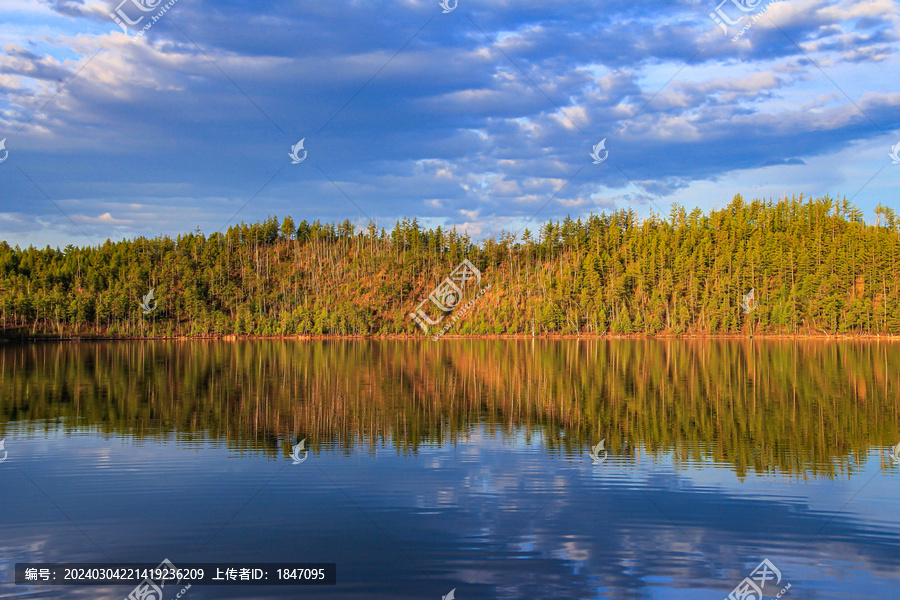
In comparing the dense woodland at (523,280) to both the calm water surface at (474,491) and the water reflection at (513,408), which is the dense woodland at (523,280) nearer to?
the water reflection at (513,408)

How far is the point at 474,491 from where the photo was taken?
54.9 feet

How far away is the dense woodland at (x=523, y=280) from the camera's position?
128250 mm

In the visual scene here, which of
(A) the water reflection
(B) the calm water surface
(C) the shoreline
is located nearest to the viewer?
(B) the calm water surface

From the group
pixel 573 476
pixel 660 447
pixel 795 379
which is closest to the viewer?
pixel 573 476

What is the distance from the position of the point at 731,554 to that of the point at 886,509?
18.8 feet

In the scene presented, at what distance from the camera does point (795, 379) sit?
43156mm

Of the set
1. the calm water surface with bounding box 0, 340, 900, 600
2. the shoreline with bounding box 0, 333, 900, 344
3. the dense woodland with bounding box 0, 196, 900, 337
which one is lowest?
the calm water surface with bounding box 0, 340, 900, 600

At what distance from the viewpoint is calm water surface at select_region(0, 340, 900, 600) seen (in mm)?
11656

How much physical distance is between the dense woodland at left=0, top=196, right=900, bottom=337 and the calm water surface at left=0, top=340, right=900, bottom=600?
102 m

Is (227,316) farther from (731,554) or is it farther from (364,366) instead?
(731,554)

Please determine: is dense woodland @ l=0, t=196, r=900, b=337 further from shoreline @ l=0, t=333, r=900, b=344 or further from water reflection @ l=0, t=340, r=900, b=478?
water reflection @ l=0, t=340, r=900, b=478

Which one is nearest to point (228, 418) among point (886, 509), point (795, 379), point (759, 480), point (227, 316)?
point (759, 480)

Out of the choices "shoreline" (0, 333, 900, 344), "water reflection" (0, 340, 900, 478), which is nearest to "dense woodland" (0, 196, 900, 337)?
"shoreline" (0, 333, 900, 344)

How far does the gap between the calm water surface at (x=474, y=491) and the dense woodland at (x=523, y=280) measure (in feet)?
336
